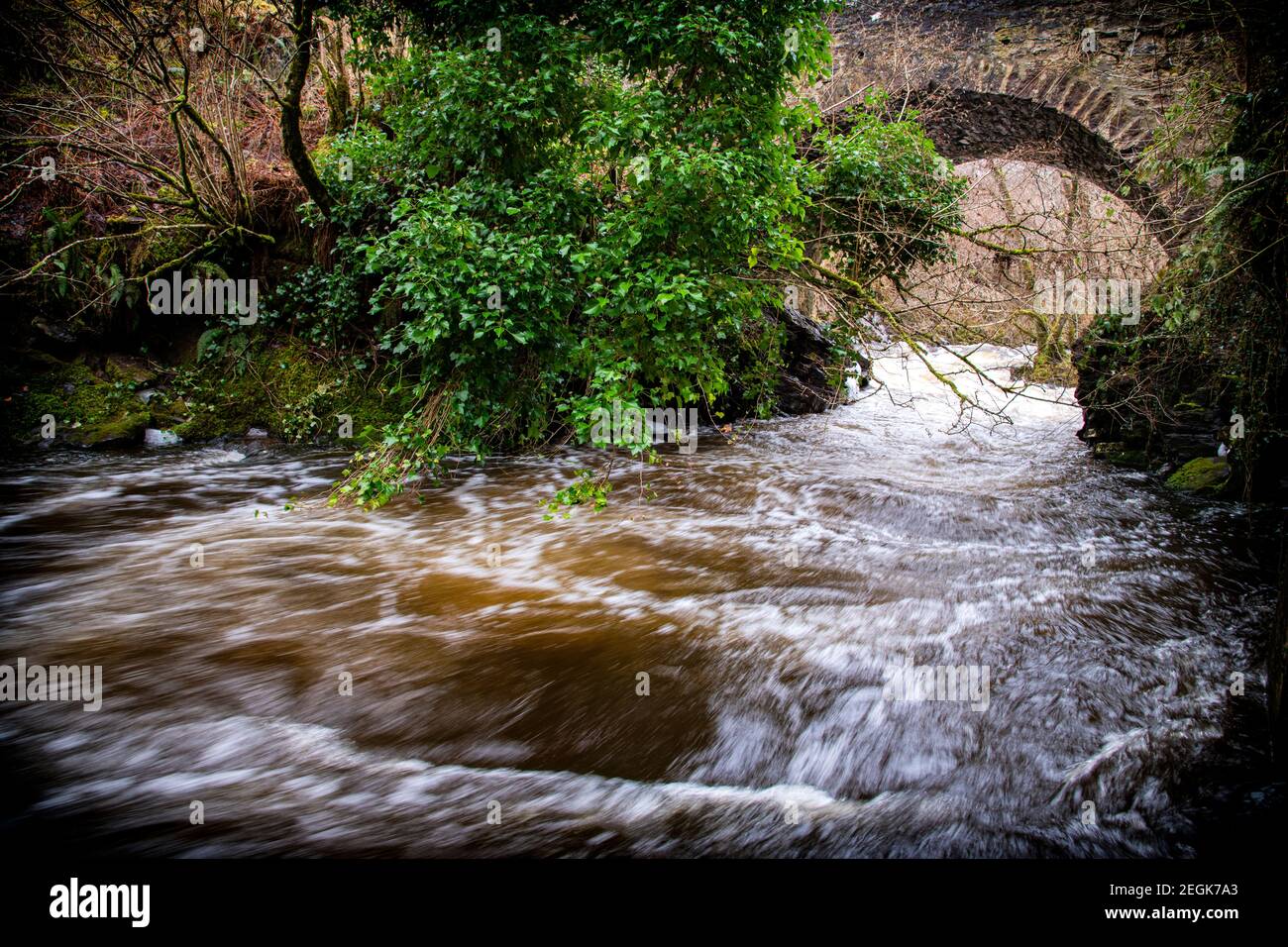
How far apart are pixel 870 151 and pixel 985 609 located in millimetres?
6615

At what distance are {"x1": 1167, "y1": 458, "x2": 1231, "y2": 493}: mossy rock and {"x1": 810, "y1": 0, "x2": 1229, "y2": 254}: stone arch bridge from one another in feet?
13.8

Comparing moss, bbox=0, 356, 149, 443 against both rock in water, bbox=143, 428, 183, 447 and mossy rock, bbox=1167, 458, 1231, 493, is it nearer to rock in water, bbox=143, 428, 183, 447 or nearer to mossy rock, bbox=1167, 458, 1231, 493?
rock in water, bbox=143, 428, 183, 447

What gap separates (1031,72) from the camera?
9.97 metres

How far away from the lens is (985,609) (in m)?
4.04

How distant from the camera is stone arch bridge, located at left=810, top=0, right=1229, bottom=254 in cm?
930

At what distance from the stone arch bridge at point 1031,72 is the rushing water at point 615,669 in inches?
278

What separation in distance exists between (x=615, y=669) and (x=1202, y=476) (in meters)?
6.67

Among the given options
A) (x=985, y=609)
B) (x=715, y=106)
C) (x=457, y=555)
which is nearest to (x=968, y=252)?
(x=715, y=106)

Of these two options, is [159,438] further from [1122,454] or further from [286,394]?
[1122,454]

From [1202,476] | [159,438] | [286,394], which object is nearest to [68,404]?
[159,438]

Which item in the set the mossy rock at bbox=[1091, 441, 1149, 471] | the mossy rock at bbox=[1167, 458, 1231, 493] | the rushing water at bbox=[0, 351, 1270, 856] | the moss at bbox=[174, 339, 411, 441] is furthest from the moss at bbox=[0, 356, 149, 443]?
the mossy rock at bbox=[1091, 441, 1149, 471]
